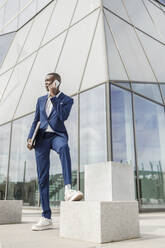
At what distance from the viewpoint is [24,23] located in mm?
13703

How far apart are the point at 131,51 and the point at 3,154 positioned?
6.47 m

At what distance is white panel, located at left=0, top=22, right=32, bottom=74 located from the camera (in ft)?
41.6

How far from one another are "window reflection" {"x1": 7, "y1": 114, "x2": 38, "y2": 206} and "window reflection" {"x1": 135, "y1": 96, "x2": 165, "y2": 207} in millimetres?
3524

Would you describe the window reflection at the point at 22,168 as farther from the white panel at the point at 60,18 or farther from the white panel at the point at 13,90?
the white panel at the point at 60,18

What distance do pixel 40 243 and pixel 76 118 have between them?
5.48 metres

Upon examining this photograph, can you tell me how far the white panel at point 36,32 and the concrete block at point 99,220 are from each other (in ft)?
32.4

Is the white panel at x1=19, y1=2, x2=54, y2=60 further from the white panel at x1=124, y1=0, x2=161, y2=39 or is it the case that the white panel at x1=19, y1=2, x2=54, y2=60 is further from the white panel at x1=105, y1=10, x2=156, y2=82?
the white panel at x1=105, y1=10, x2=156, y2=82

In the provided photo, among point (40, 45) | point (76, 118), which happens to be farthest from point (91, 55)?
point (40, 45)

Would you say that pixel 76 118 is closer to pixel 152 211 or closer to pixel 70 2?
pixel 152 211

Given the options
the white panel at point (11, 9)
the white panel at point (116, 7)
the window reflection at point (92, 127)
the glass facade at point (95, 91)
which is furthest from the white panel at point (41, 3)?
the window reflection at point (92, 127)

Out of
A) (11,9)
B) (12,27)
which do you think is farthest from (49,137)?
(11,9)

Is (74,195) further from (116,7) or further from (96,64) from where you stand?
(116,7)

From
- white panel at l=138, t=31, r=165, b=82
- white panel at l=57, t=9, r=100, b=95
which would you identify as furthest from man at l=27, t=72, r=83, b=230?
white panel at l=138, t=31, r=165, b=82

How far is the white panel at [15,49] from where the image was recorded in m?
12.7
